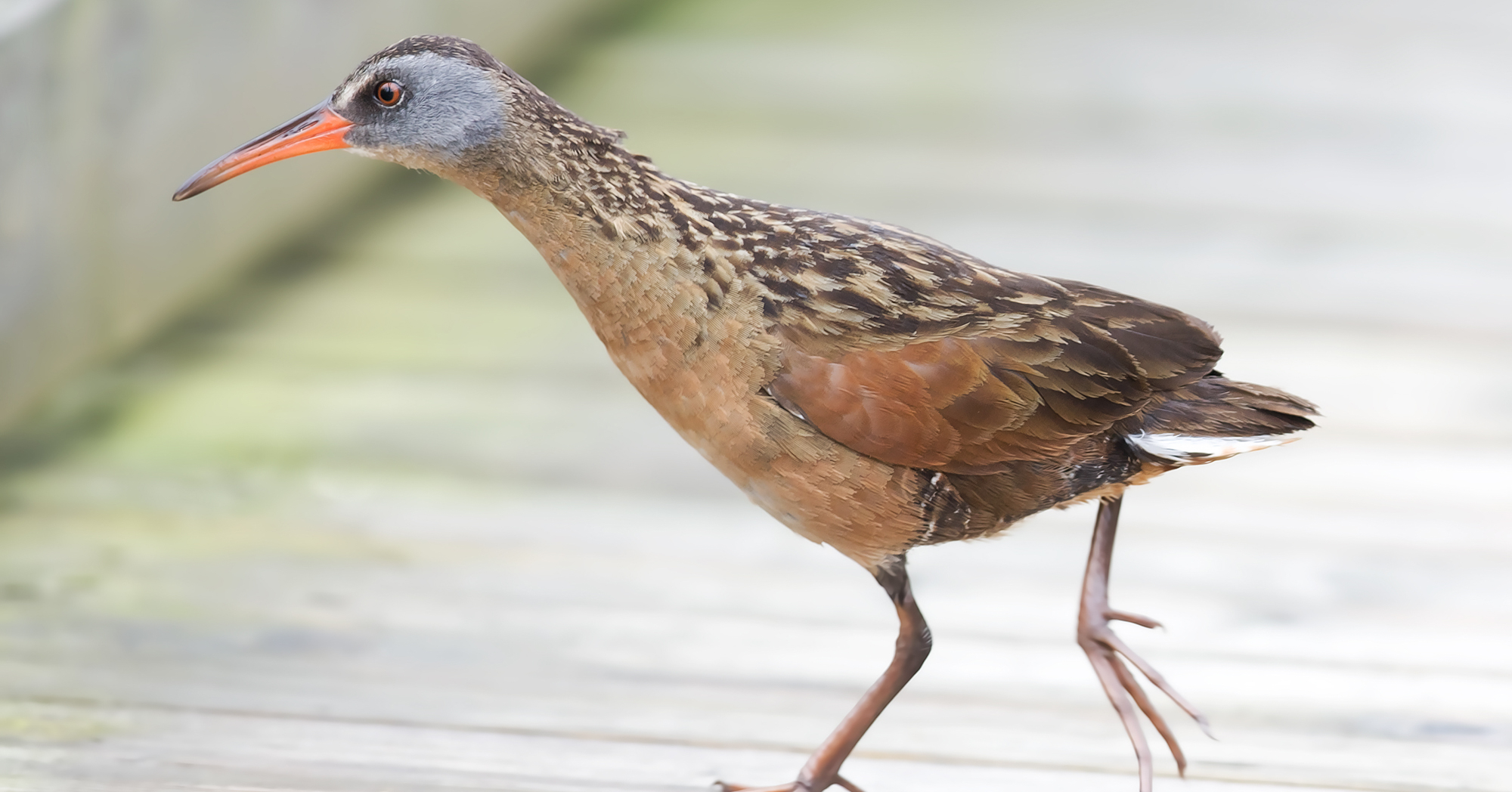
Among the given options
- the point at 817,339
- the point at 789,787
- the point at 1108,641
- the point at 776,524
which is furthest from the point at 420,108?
the point at 776,524

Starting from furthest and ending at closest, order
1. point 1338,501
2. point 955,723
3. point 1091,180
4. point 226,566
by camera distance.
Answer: point 1091,180, point 1338,501, point 226,566, point 955,723

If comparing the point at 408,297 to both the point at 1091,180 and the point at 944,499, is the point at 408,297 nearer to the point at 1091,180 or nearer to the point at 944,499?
the point at 1091,180

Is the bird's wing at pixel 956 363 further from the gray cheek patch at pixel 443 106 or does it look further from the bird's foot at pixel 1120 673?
the gray cheek patch at pixel 443 106

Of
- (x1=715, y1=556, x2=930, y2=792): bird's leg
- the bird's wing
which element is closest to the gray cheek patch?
the bird's wing

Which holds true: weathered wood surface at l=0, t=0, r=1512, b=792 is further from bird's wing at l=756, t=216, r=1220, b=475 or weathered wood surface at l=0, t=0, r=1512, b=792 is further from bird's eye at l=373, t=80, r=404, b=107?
bird's eye at l=373, t=80, r=404, b=107

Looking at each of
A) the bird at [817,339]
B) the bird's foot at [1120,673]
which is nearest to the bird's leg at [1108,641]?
the bird's foot at [1120,673]

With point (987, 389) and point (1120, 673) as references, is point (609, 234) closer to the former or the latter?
point (987, 389)

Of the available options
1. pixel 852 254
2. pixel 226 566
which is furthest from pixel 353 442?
pixel 852 254
